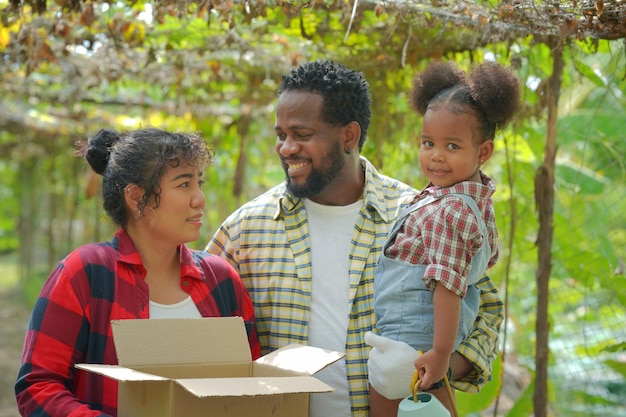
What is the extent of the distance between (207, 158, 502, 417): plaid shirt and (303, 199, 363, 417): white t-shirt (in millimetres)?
33

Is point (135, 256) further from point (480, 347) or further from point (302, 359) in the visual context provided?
point (480, 347)

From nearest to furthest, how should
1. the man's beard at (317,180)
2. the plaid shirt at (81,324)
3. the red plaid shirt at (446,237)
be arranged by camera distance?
1. the plaid shirt at (81,324)
2. the red plaid shirt at (446,237)
3. the man's beard at (317,180)

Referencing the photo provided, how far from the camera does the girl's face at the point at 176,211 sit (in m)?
2.92

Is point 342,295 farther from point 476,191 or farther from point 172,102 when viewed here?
point 172,102

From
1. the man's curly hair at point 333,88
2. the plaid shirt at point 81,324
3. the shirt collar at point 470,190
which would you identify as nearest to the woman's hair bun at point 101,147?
the plaid shirt at point 81,324

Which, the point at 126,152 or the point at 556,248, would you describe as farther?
the point at 556,248

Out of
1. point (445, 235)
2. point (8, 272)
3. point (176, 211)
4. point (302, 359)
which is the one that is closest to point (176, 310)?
point (176, 211)

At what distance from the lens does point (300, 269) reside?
319 cm

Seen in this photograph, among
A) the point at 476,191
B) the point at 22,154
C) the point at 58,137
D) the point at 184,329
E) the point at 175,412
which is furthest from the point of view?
the point at 22,154

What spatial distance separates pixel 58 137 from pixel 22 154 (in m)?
1.14

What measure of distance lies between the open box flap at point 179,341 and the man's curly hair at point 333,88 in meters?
1.10

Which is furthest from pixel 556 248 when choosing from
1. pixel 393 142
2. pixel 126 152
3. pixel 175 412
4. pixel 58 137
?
pixel 58 137

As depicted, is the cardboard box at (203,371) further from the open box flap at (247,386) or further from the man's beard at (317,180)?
the man's beard at (317,180)

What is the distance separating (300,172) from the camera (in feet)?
10.7
